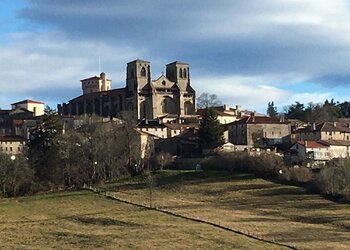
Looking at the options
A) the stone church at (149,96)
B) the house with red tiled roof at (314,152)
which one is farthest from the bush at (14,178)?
the stone church at (149,96)

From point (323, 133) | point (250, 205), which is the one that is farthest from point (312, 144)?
point (250, 205)

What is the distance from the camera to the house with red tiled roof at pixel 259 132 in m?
112

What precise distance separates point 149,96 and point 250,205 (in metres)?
73.0

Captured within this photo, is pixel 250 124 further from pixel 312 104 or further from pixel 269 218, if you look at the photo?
pixel 312 104

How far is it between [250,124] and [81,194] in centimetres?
4156

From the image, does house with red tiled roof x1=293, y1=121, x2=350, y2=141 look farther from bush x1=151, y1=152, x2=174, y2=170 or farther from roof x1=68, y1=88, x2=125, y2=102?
roof x1=68, y1=88, x2=125, y2=102

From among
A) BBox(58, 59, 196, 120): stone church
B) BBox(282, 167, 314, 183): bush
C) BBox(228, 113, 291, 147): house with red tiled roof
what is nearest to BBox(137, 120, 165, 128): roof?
BBox(58, 59, 196, 120): stone church

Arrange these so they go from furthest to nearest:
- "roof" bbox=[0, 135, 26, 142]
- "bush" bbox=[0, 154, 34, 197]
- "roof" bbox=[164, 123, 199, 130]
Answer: "roof" bbox=[164, 123, 199, 130], "roof" bbox=[0, 135, 26, 142], "bush" bbox=[0, 154, 34, 197]

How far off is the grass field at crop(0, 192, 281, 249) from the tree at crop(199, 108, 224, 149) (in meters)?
31.0

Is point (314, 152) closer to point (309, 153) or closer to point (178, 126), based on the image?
point (309, 153)

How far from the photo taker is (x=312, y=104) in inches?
7190

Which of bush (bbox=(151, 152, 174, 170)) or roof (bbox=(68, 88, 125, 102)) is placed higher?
roof (bbox=(68, 88, 125, 102))

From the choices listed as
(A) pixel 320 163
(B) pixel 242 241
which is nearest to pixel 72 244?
(B) pixel 242 241

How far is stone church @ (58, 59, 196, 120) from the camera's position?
13875cm
